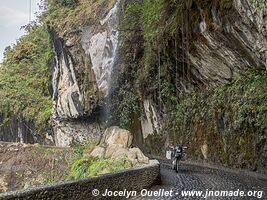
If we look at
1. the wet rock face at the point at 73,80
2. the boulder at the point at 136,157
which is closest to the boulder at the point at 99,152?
the boulder at the point at 136,157

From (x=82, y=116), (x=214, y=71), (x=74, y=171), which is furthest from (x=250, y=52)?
(x=82, y=116)

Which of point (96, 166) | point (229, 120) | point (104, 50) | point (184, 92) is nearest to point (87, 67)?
point (104, 50)

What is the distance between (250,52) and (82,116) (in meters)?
16.3

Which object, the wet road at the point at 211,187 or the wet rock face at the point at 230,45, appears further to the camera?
the wet rock face at the point at 230,45

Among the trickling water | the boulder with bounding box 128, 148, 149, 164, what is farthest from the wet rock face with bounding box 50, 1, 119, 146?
the boulder with bounding box 128, 148, 149, 164

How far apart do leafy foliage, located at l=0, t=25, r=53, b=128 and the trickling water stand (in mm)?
6690

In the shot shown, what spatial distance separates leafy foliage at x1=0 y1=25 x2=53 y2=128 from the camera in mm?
33956

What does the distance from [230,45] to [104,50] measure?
1265 centimetres

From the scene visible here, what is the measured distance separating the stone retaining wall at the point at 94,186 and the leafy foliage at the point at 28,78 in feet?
76.3

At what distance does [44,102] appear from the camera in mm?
34344

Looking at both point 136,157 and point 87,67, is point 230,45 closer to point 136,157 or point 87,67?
point 136,157

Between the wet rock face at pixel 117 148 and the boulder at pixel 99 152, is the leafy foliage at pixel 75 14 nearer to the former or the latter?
the wet rock face at pixel 117 148

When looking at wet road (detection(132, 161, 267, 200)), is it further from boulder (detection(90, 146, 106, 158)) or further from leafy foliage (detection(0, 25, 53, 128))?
leafy foliage (detection(0, 25, 53, 128))

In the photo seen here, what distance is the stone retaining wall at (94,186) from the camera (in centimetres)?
523
